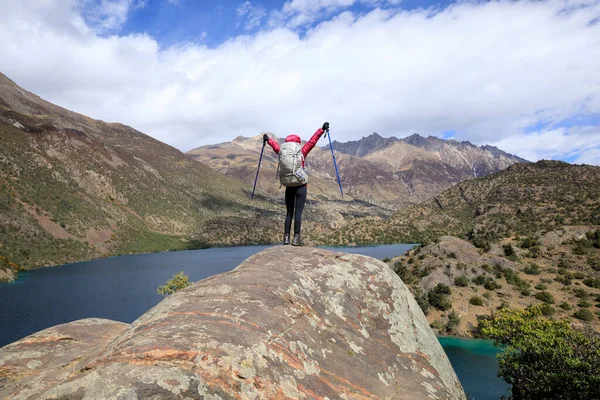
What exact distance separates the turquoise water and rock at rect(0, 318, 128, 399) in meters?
39.0

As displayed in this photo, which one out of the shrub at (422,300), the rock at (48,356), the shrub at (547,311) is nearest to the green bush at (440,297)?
the shrub at (422,300)

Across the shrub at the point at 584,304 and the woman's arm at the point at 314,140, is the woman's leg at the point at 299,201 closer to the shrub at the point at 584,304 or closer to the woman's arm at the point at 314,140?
the woman's arm at the point at 314,140

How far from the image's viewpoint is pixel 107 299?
247 feet

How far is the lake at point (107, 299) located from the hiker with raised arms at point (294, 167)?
3661cm

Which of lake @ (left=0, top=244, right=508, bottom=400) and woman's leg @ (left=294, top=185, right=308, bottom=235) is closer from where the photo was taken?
woman's leg @ (left=294, top=185, right=308, bottom=235)

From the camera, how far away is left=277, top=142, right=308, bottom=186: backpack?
9242 millimetres

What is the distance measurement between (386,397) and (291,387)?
7.00 ft

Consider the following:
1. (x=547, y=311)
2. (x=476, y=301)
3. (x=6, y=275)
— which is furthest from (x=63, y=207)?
(x=547, y=311)

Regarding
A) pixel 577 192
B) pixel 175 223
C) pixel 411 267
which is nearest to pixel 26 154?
pixel 175 223

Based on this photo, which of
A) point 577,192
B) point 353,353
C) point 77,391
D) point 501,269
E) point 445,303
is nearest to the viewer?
point 77,391

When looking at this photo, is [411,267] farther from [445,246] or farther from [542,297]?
[542,297]

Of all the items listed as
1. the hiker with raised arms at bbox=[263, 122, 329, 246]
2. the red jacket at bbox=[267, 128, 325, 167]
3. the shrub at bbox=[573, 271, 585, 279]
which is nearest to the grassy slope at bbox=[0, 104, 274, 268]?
the hiker with raised arms at bbox=[263, 122, 329, 246]

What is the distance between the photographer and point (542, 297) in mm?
48844

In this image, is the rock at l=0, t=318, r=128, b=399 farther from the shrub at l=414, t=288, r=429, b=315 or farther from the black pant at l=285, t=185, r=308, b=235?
the shrub at l=414, t=288, r=429, b=315
